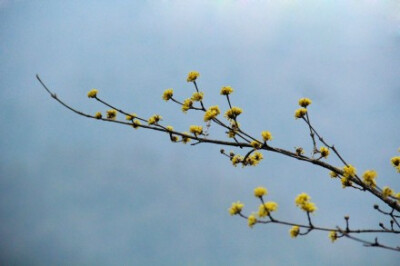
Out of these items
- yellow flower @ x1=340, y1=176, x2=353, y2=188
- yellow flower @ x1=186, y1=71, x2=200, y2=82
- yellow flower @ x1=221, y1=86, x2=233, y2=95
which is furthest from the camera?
yellow flower @ x1=186, y1=71, x2=200, y2=82

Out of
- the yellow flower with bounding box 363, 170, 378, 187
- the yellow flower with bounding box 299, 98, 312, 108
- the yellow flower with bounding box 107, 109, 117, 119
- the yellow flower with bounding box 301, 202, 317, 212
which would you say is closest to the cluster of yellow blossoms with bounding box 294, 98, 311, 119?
the yellow flower with bounding box 299, 98, 312, 108

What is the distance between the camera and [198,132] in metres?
6.21

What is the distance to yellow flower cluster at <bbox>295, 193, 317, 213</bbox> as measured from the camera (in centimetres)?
388

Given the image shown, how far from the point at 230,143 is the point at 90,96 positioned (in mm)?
3557

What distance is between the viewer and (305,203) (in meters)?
3.92

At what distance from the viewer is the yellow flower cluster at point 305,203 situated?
153 inches

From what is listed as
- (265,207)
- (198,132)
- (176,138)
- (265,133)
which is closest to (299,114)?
(265,133)

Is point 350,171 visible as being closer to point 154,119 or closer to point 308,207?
point 308,207

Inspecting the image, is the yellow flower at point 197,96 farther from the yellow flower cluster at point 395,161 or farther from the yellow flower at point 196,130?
the yellow flower cluster at point 395,161

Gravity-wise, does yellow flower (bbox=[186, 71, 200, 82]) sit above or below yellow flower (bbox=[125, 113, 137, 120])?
above

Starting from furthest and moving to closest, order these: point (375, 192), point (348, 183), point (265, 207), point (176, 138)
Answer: point (176, 138)
point (348, 183)
point (375, 192)
point (265, 207)

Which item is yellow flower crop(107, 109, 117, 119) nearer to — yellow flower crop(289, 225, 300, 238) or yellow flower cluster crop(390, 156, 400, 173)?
yellow flower crop(289, 225, 300, 238)

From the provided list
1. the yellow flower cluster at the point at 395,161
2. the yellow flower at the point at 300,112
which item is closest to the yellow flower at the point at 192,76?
the yellow flower at the point at 300,112

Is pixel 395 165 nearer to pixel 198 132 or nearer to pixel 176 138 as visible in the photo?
pixel 198 132
